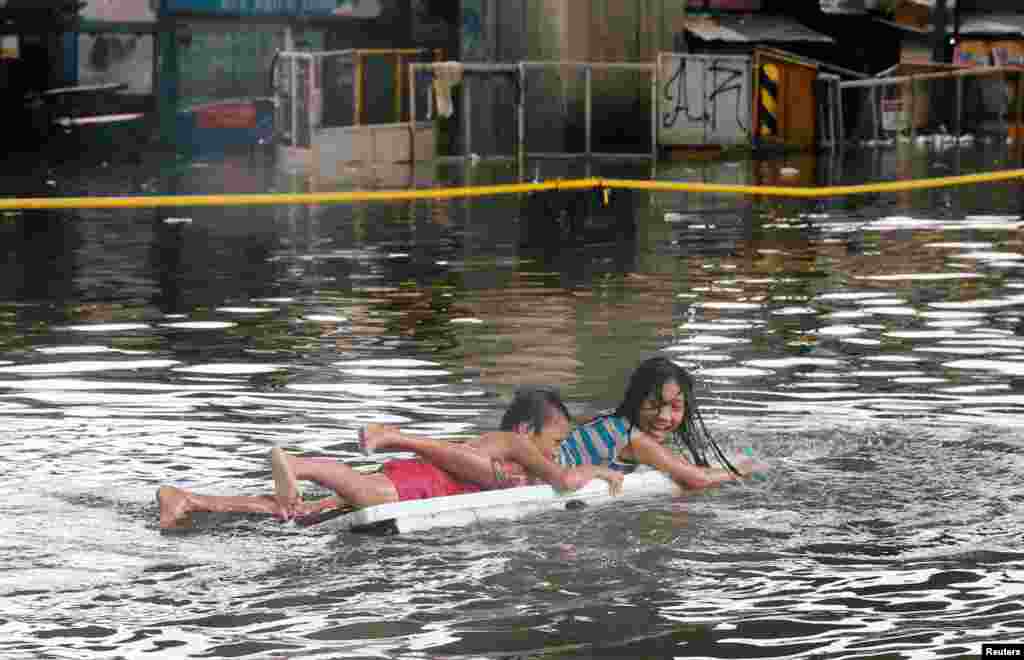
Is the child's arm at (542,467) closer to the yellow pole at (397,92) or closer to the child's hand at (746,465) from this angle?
the child's hand at (746,465)

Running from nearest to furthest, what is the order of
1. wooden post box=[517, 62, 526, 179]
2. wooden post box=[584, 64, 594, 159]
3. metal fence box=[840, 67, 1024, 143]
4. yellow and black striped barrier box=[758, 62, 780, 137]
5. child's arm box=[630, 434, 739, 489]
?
1. child's arm box=[630, 434, 739, 489]
2. wooden post box=[584, 64, 594, 159]
3. wooden post box=[517, 62, 526, 179]
4. yellow and black striped barrier box=[758, 62, 780, 137]
5. metal fence box=[840, 67, 1024, 143]

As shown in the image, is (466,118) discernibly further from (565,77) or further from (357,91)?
(357,91)

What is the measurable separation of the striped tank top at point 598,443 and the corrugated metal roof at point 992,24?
42.0 meters

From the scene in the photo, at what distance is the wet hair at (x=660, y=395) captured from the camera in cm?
973

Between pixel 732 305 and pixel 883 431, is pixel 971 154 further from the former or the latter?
pixel 883 431

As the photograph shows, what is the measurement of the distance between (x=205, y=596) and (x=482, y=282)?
10.5 meters

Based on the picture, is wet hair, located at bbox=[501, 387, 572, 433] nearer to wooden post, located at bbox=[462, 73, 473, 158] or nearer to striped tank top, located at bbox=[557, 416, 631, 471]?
striped tank top, located at bbox=[557, 416, 631, 471]

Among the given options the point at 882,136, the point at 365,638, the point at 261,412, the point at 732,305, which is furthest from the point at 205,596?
the point at 882,136

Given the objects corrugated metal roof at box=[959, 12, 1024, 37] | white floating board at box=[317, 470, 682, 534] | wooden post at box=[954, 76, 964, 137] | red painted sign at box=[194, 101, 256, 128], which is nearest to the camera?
white floating board at box=[317, 470, 682, 534]

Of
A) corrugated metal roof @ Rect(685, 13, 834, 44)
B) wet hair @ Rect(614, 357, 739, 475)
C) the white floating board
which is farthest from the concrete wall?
the white floating board

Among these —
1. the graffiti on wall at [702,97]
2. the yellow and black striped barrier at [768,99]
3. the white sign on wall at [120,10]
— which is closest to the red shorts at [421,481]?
the graffiti on wall at [702,97]

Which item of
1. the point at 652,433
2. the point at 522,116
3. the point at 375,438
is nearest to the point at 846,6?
the point at 522,116

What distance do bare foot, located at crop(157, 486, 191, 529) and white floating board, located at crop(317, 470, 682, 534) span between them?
532 millimetres

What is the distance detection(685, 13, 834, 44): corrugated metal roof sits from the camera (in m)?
41.5
